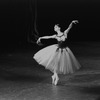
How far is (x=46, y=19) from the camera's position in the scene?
16156 millimetres

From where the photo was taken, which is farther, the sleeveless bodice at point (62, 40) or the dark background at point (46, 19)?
the dark background at point (46, 19)

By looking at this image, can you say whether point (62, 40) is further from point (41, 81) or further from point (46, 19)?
point (46, 19)

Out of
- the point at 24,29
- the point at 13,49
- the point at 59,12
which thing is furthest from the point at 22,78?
the point at 59,12

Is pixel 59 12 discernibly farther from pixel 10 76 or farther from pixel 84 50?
pixel 10 76

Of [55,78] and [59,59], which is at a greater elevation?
[59,59]

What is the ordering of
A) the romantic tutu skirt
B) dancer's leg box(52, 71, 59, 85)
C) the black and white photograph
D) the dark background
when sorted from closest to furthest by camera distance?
the black and white photograph
the romantic tutu skirt
dancer's leg box(52, 71, 59, 85)
the dark background

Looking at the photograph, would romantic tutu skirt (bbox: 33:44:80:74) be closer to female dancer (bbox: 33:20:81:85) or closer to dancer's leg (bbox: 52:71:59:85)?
female dancer (bbox: 33:20:81:85)

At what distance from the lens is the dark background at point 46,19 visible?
42.2 ft

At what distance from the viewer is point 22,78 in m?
7.47

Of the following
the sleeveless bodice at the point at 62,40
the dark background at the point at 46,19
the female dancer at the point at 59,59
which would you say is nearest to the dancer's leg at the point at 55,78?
the female dancer at the point at 59,59

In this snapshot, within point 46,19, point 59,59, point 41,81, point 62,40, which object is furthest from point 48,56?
point 46,19

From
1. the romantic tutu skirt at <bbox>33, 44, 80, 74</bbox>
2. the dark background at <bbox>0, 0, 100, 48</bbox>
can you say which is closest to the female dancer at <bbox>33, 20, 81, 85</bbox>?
the romantic tutu skirt at <bbox>33, 44, 80, 74</bbox>

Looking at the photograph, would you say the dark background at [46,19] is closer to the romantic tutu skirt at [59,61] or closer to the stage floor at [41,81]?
the stage floor at [41,81]

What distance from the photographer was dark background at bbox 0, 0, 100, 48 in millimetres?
12852
